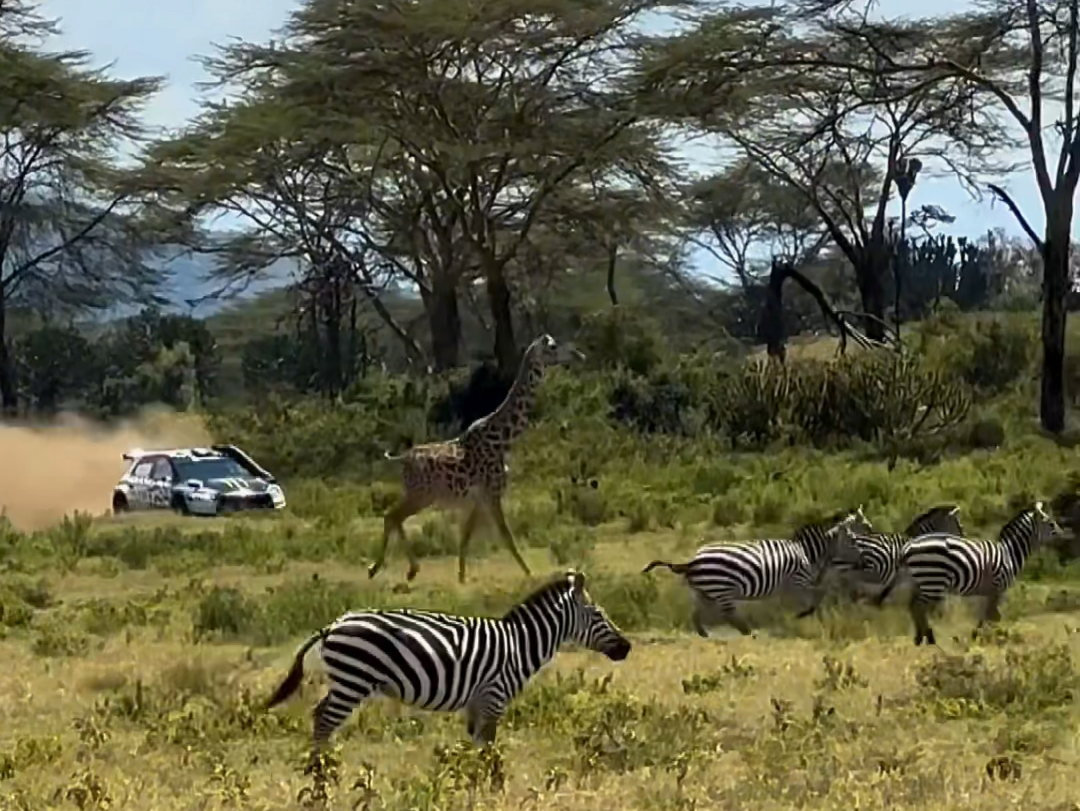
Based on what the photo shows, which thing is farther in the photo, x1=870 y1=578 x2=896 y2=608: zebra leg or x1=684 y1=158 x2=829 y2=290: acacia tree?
x1=684 y1=158 x2=829 y2=290: acacia tree

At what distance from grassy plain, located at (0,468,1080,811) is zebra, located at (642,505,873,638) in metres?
0.21

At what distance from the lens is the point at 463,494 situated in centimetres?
1806

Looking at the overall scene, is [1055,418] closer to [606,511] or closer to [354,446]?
[606,511]

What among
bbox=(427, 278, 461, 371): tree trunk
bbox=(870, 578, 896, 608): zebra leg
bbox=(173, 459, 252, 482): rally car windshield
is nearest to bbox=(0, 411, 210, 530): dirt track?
bbox=(173, 459, 252, 482): rally car windshield

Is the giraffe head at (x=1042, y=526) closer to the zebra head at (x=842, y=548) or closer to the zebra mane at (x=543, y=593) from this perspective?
the zebra head at (x=842, y=548)

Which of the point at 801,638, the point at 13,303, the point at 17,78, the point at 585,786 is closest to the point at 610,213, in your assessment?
the point at 17,78

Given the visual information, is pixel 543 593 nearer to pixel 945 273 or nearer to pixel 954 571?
pixel 954 571

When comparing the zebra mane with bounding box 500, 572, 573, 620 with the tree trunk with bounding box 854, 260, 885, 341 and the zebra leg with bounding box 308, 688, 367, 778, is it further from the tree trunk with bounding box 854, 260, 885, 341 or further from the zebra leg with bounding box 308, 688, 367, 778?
the tree trunk with bounding box 854, 260, 885, 341

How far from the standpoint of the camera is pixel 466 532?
17.4m

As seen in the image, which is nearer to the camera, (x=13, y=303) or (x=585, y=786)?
(x=585, y=786)

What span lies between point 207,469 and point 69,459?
302 inches

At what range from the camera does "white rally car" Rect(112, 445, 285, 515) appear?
24922 millimetres

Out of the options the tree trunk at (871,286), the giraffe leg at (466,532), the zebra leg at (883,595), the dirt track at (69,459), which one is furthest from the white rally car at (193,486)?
the tree trunk at (871,286)

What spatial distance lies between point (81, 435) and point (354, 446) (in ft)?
19.9
